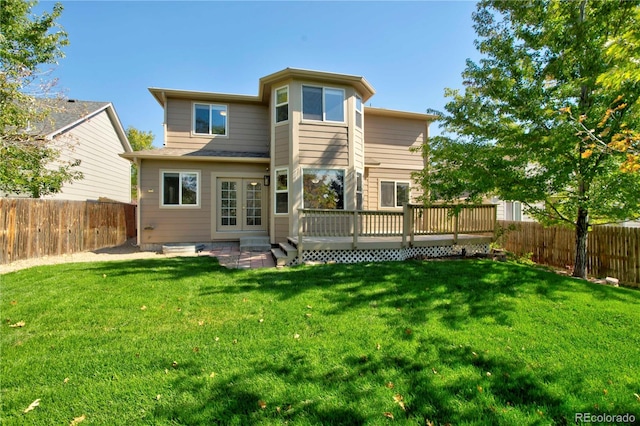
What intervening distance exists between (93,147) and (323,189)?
12.8m

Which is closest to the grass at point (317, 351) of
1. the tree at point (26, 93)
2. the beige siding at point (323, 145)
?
the tree at point (26, 93)

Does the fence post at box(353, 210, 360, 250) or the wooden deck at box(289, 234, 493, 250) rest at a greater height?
the fence post at box(353, 210, 360, 250)

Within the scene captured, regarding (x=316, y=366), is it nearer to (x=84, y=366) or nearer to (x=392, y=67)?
(x=84, y=366)

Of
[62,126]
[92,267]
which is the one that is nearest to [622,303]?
[92,267]

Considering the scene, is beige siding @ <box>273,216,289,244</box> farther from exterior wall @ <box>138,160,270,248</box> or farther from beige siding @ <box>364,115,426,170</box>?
beige siding @ <box>364,115,426,170</box>

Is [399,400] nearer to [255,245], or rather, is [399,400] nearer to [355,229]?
[355,229]

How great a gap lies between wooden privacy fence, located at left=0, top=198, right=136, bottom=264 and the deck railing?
7.81m

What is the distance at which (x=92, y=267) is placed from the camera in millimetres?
6855

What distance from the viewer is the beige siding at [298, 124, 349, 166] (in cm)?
914

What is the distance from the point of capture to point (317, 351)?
10.3ft

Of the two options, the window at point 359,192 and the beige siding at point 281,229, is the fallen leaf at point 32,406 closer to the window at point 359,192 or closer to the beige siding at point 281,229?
the beige siding at point 281,229

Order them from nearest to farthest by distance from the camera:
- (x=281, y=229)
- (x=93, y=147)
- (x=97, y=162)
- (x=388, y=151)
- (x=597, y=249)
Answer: (x=597, y=249) → (x=281, y=229) → (x=388, y=151) → (x=93, y=147) → (x=97, y=162)

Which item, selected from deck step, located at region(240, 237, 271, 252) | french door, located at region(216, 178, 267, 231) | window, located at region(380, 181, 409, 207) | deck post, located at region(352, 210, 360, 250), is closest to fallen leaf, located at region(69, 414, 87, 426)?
deck post, located at region(352, 210, 360, 250)

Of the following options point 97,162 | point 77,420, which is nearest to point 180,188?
point 97,162
